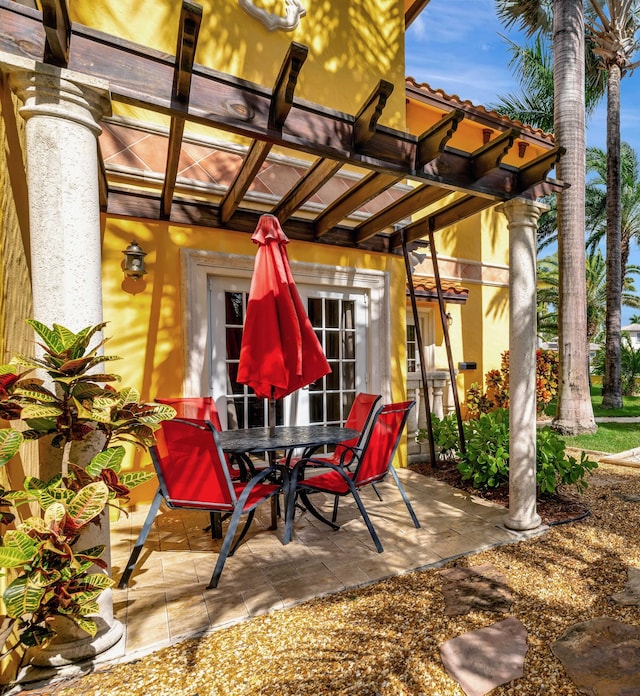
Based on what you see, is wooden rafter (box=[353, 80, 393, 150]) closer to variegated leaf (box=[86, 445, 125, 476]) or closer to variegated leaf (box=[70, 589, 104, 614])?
variegated leaf (box=[86, 445, 125, 476])

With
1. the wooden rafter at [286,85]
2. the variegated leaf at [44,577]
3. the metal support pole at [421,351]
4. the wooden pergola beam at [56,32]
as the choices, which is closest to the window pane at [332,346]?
the metal support pole at [421,351]

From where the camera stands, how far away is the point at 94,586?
5.63 feet

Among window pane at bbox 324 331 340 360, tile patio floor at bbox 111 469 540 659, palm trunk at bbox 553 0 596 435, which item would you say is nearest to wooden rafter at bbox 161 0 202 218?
tile patio floor at bbox 111 469 540 659

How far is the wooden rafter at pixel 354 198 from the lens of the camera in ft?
11.0

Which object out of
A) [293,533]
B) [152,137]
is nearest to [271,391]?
[293,533]

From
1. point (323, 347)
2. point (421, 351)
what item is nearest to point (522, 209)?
point (421, 351)

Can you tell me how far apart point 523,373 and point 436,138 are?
205cm

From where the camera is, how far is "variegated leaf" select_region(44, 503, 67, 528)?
1638 millimetres

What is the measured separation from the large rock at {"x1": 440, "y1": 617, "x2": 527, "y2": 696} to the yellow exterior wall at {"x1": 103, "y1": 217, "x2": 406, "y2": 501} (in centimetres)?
326

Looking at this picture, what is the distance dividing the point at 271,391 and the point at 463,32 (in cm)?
1111

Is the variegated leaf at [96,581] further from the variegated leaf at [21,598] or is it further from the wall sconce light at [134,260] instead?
the wall sconce light at [134,260]

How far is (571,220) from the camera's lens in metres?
7.25

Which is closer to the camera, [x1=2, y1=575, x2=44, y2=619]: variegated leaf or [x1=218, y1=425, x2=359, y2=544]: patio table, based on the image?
[x1=2, y1=575, x2=44, y2=619]: variegated leaf

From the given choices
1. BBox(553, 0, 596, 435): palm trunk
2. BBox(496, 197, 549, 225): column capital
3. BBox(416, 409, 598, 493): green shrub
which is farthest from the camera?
BBox(553, 0, 596, 435): palm trunk
